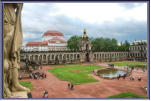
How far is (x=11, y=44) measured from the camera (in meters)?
9.16

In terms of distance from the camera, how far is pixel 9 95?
895cm

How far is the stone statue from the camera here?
8719mm

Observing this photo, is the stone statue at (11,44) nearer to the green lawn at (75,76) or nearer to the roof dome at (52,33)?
the green lawn at (75,76)

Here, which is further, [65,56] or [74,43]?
[74,43]

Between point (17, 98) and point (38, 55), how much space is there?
4550 centimetres

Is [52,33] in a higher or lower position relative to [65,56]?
higher

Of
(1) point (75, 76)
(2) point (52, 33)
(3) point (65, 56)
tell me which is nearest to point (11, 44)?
(1) point (75, 76)

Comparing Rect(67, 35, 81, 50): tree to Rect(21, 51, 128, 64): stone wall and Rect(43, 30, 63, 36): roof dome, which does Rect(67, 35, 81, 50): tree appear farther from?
Rect(43, 30, 63, 36): roof dome

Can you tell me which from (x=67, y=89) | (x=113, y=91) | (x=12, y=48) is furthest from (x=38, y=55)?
(x=12, y=48)

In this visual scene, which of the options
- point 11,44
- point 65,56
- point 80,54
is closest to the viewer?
point 11,44

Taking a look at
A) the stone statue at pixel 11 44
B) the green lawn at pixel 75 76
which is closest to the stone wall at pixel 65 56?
the green lawn at pixel 75 76

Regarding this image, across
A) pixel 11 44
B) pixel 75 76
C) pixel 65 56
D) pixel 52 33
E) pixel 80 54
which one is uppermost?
pixel 52 33

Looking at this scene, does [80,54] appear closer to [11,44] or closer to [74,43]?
[74,43]

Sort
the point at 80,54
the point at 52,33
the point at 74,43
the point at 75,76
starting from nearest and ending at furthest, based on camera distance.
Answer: the point at 75,76 < the point at 80,54 < the point at 74,43 < the point at 52,33
